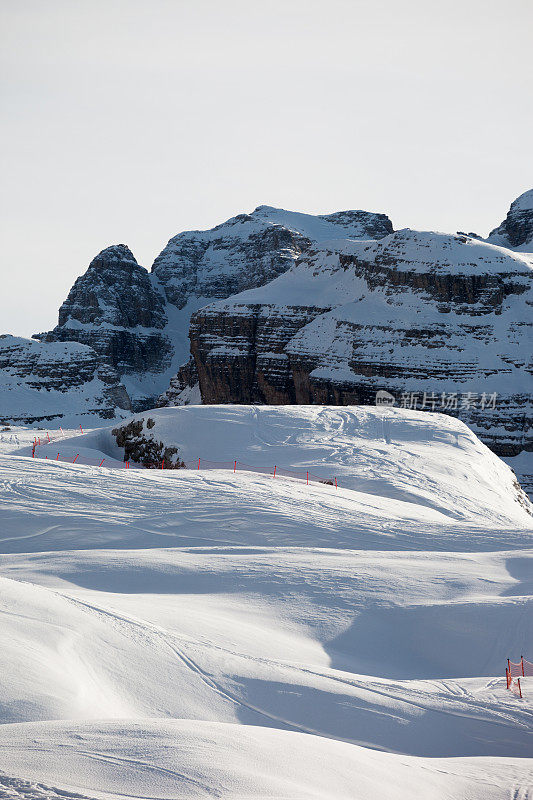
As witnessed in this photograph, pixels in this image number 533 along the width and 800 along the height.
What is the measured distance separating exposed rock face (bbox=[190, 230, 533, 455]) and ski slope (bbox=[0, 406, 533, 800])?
45358mm

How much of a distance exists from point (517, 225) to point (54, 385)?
76.0 metres

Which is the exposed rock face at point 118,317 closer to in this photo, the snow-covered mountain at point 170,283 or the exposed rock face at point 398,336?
the snow-covered mountain at point 170,283

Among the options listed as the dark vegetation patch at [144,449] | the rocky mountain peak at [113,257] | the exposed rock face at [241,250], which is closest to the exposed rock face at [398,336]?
the dark vegetation patch at [144,449]

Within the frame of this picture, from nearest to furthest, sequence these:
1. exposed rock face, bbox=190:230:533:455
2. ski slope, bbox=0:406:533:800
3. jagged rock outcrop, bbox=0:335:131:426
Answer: ski slope, bbox=0:406:533:800
exposed rock face, bbox=190:230:533:455
jagged rock outcrop, bbox=0:335:131:426

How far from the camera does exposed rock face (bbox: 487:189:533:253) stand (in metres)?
113

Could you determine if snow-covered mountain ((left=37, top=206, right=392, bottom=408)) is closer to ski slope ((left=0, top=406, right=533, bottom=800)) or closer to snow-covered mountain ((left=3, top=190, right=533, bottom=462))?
snow-covered mountain ((left=3, top=190, right=533, bottom=462))

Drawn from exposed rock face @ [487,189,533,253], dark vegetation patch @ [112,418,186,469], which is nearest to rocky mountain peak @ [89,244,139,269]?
exposed rock face @ [487,189,533,253]

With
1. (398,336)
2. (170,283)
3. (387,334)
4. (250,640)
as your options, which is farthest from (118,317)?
(250,640)

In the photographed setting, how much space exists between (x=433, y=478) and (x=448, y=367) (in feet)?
143

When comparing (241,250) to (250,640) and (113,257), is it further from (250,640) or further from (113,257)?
(250,640)

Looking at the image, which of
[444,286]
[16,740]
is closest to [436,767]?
[16,740]

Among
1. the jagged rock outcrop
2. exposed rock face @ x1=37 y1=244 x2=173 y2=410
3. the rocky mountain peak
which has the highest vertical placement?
the rocky mountain peak

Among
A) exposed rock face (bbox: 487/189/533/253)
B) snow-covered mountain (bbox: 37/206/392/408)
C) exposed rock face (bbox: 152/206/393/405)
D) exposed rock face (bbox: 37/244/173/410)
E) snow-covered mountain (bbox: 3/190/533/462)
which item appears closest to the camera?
snow-covered mountain (bbox: 3/190/533/462)

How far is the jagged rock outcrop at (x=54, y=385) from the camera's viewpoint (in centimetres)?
7862
